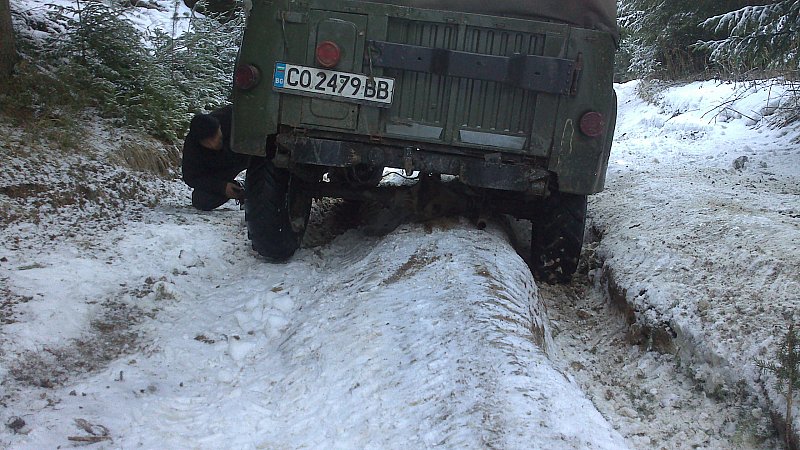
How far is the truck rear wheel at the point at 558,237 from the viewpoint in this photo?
17.1 ft

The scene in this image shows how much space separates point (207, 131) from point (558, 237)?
3.26 metres

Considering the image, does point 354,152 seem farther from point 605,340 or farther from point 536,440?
point 536,440

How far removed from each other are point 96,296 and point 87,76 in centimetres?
425

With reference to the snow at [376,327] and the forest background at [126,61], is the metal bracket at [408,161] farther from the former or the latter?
the forest background at [126,61]

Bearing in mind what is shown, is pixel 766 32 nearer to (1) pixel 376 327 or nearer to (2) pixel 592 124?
(2) pixel 592 124

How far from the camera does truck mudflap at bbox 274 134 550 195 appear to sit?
185 inches

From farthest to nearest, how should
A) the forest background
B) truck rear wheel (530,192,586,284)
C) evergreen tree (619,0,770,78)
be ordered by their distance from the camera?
evergreen tree (619,0,770,78)
the forest background
truck rear wheel (530,192,586,284)

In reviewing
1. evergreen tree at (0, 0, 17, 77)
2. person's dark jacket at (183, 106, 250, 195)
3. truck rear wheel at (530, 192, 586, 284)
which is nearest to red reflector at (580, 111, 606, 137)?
truck rear wheel at (530, 192, 586, 284)

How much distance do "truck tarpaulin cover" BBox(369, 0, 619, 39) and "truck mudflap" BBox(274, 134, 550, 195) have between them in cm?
100

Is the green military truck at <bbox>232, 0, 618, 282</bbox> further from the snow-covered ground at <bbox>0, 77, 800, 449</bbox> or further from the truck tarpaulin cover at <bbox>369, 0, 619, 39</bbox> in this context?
the snow-covered ground at <bbox>0, 77, 800, 449</bbox>

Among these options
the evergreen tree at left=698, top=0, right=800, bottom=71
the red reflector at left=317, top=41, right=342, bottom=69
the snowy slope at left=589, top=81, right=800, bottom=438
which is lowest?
the snowy slope at left=589, top=81, right=800, bottom=438

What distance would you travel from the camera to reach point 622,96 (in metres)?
18.7

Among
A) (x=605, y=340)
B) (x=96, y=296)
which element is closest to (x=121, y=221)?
(x=96, y=296)

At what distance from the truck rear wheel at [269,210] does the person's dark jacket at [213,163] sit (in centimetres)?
112
